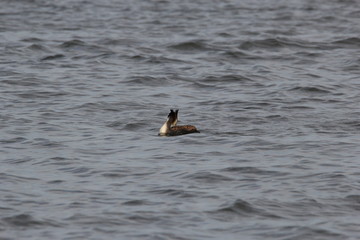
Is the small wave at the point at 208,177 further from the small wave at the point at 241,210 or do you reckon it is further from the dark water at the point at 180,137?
the small wave at the point at 241,210

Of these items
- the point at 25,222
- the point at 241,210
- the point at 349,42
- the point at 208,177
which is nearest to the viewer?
the point at 25,222

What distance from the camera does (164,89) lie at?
16953mm

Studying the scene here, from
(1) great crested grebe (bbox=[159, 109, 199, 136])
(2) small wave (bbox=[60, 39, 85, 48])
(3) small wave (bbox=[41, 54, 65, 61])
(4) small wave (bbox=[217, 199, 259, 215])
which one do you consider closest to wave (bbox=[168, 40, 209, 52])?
(2) small wave (bbox=[60, 39, 85, 48])

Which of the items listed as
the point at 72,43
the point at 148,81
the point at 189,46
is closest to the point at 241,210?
the point at 148,81

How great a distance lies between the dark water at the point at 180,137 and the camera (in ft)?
30.6

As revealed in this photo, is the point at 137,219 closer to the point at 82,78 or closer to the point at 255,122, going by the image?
the point at 255,122

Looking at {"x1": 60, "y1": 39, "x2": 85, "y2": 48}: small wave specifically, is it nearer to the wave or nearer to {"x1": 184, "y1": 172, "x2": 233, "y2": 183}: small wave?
the wave

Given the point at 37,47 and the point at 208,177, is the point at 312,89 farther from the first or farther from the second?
the point at 37,47

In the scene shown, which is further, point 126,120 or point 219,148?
point 126,120

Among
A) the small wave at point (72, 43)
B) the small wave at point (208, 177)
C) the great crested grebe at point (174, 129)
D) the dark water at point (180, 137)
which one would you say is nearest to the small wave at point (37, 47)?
the dark water at point (180, 137)

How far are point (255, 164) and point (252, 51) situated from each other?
35.2ft

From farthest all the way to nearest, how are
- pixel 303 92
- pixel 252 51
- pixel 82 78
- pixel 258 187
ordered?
pixel 252 51
pixel 82 78
pixel 303 92
pixel 258 187

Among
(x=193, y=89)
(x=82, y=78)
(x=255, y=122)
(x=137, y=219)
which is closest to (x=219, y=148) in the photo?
(x=255, y=122)

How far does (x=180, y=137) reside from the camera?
1299cm
